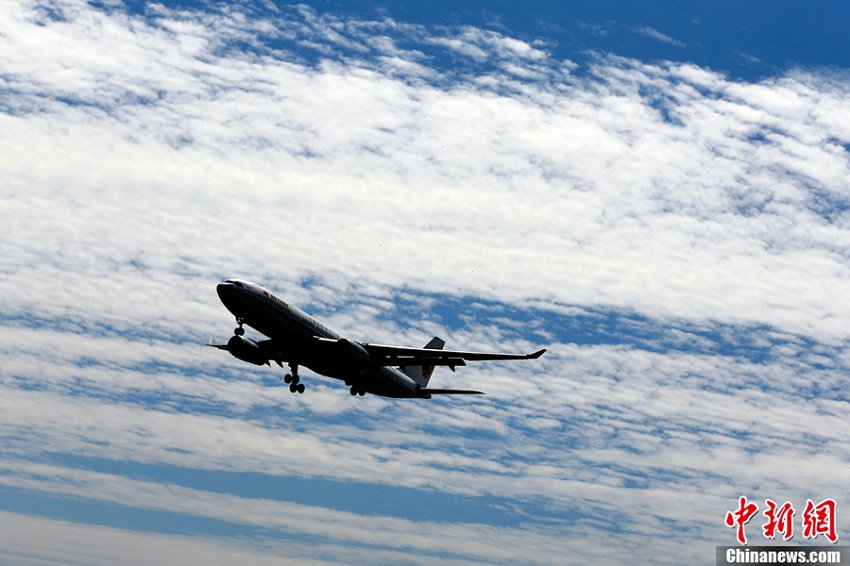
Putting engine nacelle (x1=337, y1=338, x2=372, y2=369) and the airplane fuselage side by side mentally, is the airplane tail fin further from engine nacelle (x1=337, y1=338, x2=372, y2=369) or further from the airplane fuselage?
engine nacelle (x1=337, y1=338, x2=372, y2=369)

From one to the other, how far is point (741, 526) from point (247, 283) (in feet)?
137

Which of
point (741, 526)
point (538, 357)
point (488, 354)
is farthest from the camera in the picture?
point (488, 354)

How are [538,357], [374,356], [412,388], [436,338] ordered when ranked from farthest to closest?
1. [436,338]
2. [412,388]
3. [374,356]
4. [538,357]

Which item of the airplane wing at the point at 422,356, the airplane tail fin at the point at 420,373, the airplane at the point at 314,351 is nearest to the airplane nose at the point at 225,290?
the airplane at the point at 314,351

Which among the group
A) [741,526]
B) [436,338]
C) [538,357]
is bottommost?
[741,526]

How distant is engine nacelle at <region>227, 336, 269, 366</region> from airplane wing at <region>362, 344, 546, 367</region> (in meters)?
9.75

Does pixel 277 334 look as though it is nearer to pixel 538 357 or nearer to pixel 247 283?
pixel 247 283

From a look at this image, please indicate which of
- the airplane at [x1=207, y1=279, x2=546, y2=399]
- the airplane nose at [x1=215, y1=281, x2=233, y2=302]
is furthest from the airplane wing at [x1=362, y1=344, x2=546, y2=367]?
the airplane nose at [x1=215, y1=281, x2=233, y2=302]

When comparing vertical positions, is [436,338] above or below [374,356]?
above

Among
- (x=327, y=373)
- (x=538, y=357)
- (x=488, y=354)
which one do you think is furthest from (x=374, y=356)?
(x=538, y=357)

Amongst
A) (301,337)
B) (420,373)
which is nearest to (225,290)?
(301,337)

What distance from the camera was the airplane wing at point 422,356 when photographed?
95.9m

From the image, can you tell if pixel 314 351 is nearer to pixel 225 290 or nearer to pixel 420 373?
pixel 225 290

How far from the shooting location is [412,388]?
4400 inches
